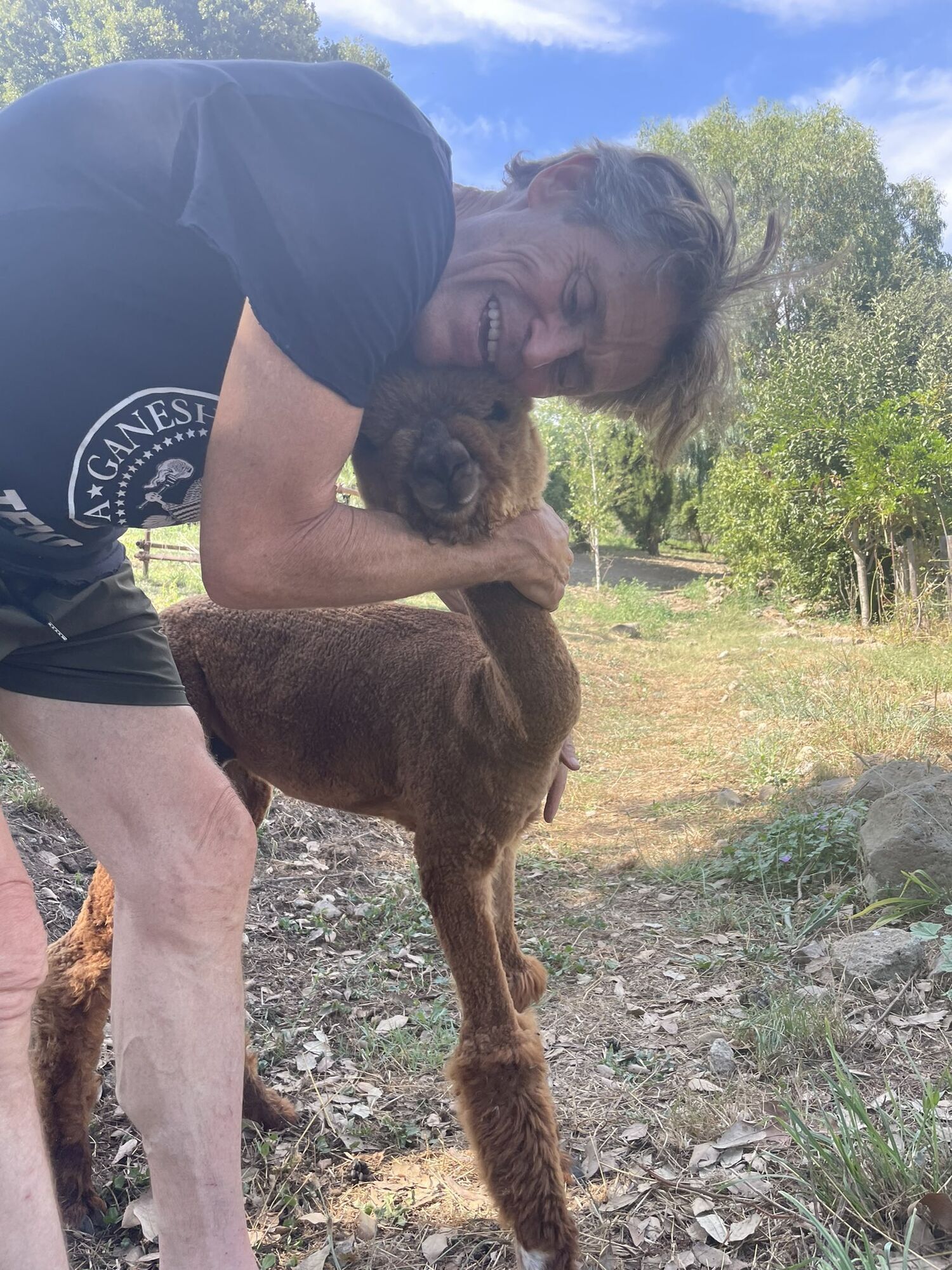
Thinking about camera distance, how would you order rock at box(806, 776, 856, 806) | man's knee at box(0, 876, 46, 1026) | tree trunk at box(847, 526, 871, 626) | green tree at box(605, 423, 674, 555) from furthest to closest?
green tree at box(605, 423, 674, 555) → tree trunk at box(847, 526, 871, 626) → rock at box(806, 776, 856, 806) → man's knee at box(0, 876, 46, 1026)

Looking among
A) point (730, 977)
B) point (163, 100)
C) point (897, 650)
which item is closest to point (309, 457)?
point (163, 100)

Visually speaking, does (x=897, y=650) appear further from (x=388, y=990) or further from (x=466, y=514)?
(x=466, y=514)

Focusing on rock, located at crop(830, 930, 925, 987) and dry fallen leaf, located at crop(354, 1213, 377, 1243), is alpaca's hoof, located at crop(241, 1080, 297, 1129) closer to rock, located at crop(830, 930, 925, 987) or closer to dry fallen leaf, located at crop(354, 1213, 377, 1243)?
dry fallen leaf, located at crop(354, 1213, 377, 1243)

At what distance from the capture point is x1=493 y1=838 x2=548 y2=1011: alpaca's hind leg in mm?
2449

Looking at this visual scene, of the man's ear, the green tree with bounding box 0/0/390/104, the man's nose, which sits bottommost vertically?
the man's nose

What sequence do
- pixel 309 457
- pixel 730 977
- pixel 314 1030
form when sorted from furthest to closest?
pixel 730 977 < pixel 314 1030 < pixel 309 457

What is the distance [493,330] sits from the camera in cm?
171

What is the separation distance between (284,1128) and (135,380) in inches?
88.0

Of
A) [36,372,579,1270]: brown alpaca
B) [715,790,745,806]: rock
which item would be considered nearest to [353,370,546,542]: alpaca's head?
[36,372,579,1270]: brown alpaca

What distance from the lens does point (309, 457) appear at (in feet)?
4.40

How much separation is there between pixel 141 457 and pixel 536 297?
2.52 ft

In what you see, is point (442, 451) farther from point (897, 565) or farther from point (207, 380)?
point (897, 565)

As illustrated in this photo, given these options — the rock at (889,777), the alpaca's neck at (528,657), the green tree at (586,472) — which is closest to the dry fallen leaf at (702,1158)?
the alpaca's neck at (528,657)

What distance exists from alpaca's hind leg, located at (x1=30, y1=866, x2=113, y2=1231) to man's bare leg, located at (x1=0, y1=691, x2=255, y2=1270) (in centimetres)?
76
